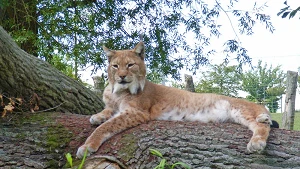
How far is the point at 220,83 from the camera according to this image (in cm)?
910

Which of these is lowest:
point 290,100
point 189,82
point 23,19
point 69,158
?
point 69,158

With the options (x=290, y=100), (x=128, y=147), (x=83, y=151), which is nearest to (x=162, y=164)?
(x=128, y=147)

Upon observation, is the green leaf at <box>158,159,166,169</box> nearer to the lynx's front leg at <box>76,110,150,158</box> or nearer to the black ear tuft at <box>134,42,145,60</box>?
the lynx's front leg at <box>76,110,150,158</box>

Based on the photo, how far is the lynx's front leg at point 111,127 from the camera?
3092mm

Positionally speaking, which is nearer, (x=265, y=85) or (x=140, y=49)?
(x=140, y=49)

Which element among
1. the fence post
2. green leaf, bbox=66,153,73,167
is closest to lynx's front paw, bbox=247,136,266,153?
green leaf, bbox=66,153,73,167

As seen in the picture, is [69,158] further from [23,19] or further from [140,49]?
[23,19]

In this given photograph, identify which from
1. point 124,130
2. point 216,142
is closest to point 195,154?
point 216,142

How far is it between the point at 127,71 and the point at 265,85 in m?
6.35

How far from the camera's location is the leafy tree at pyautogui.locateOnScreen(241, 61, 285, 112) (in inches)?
355

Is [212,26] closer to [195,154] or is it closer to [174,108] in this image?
[174,108]

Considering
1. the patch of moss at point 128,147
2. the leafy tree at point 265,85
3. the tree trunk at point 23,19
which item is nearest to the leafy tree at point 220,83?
the leafy tree at point 265,85

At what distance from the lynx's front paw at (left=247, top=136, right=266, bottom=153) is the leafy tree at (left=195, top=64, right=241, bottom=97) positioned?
5688 millimetres

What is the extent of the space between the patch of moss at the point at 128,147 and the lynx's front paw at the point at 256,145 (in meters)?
0.92
